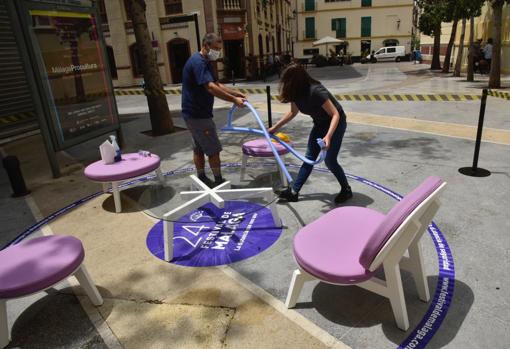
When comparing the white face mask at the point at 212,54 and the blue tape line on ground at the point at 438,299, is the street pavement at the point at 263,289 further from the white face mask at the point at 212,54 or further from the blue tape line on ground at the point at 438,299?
the white face mask at the point at 212,54

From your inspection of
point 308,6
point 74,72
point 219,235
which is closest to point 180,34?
point 74,72

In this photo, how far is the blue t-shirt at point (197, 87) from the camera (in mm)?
4496

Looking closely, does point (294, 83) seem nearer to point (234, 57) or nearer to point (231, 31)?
point (231, 31)

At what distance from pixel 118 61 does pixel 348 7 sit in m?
29.2

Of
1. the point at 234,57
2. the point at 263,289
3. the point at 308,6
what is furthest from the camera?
the point at 308,6

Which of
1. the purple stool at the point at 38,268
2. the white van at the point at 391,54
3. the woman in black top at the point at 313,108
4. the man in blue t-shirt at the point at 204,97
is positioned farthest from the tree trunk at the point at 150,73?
the white van at the point at 391,54

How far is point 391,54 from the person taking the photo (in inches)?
1515

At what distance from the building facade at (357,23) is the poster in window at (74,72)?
38.8 m

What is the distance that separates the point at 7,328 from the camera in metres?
2.80

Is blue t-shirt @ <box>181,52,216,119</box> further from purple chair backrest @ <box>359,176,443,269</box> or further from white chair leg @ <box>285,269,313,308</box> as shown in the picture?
purple chair backrest @ <box>359,176,443,269</box>

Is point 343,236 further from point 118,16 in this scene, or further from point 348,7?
point 348,7

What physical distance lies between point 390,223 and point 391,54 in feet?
133

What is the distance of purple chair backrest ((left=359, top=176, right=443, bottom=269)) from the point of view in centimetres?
230

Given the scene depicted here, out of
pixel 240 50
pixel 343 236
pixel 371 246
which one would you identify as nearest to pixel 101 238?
pixel 343 236
